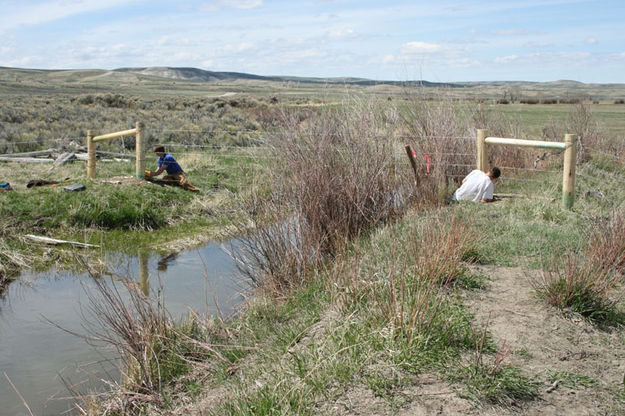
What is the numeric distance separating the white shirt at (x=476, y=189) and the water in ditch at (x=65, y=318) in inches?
159

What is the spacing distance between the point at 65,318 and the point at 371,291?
436 cm

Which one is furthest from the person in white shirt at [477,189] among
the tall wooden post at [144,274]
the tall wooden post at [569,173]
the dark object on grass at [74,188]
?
the dark object on grass at [74,188]

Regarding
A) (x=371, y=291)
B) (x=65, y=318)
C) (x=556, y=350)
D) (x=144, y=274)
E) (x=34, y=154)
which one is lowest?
(x=65, y=318)

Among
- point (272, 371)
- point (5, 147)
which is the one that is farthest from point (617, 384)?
point (5, 147)

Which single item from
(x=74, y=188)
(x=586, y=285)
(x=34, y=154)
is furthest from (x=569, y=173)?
(x=34, y=154)

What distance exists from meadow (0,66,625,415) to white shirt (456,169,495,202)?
0.36m

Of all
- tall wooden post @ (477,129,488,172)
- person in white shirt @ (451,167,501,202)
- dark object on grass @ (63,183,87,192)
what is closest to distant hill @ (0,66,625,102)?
tall wooden post @ (477,129,488,172)

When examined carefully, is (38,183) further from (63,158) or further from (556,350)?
(556,350)

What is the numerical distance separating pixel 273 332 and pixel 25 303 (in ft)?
14.0

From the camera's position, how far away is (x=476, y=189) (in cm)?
984

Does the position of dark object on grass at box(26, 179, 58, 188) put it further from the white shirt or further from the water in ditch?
the white shirt

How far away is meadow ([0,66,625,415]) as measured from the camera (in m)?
3.98

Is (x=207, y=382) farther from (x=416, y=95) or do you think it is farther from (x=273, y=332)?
(x=416, y=95)

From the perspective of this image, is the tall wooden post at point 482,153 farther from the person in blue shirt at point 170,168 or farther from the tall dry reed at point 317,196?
the person in blue shirt at point 170,168
